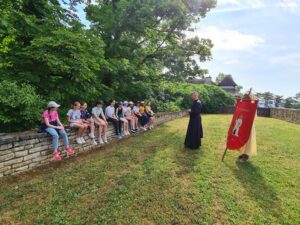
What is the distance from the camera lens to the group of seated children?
19.5 feet

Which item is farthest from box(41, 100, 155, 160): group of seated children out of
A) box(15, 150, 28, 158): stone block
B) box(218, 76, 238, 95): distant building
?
box(218, 76, 238, 95): distant building

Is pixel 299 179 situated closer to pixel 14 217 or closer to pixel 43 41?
pixel 14 217

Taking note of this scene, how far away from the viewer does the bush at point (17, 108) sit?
5418 millimetres

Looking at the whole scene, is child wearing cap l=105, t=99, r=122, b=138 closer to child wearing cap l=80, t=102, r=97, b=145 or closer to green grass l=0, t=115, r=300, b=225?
child wearing cap l=80, t=102, r=97, b=145

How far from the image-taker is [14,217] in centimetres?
352

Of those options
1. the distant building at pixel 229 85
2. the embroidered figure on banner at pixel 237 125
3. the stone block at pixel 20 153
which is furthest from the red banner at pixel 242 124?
the distant building at pixel 229 85

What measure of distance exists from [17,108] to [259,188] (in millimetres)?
5529

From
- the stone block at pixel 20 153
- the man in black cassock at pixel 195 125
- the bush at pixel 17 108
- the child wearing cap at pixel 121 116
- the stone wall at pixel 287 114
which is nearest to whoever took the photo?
the stone block at pixel 20 153

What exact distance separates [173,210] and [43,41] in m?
5.62

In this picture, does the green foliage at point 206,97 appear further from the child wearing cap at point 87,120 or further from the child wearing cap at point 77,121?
the child wearing cap at point 77,121

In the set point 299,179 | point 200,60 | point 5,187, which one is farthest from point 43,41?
point 200,60

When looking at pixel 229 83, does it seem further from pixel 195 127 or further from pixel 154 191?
pixel 154 191

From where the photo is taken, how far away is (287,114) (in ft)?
71.7

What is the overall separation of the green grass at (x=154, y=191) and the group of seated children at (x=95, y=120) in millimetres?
764
